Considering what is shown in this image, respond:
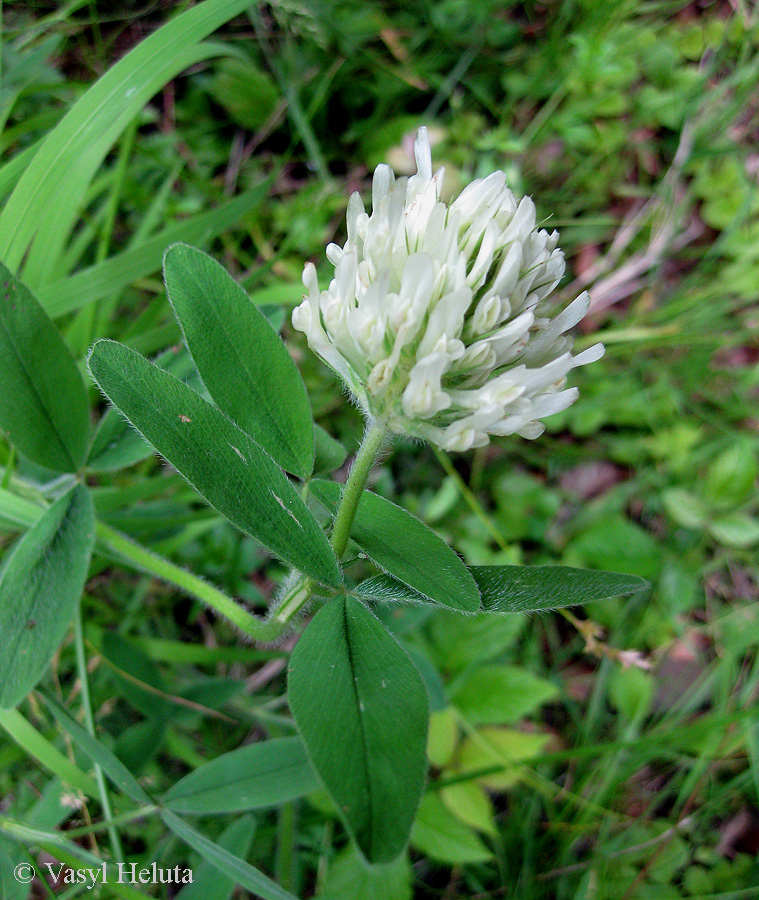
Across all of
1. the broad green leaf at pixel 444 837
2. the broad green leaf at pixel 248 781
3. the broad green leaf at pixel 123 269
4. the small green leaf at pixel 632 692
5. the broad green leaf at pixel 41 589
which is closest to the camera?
the broad green leaf at pixel 41 589

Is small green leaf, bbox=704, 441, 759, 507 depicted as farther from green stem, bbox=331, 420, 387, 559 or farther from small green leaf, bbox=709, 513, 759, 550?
green stem, bbox=331, 420, 387, 559

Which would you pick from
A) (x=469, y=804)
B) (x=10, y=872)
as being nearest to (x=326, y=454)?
(x=10, y=872)

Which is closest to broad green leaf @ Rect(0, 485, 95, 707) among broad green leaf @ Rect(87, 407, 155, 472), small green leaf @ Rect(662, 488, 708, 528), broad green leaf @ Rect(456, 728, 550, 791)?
broad green leaf @ Rect(87, 407, 155, 472)

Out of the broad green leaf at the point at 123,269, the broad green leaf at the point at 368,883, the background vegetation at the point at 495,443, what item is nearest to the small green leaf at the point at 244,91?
the background vegetation at the point at 495,443

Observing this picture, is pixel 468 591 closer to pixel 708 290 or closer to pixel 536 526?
pixel 536 526

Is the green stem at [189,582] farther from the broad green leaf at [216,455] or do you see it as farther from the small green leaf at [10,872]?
the small green leaf at [10,872]

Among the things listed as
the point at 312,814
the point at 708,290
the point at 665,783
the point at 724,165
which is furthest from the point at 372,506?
the point at 724,165
